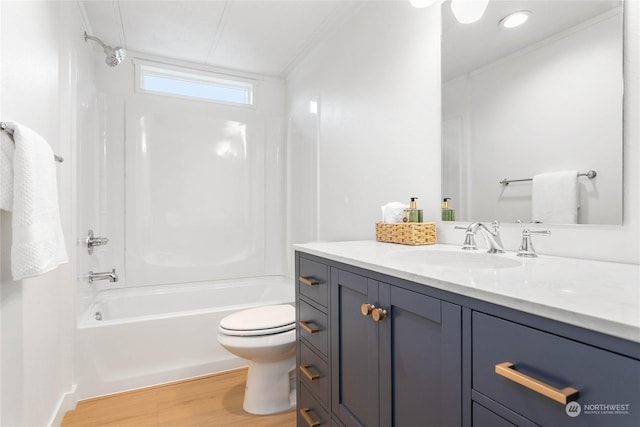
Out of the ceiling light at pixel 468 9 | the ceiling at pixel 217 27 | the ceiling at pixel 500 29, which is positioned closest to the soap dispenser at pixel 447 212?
the ceiling at pixel 500 29

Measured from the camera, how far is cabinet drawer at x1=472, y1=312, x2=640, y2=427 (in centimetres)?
47

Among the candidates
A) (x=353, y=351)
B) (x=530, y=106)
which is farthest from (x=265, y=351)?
(x=530, y=106)

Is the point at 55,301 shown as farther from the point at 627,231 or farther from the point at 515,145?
the point at 627,231

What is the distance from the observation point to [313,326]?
1.39m

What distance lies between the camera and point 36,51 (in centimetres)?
145

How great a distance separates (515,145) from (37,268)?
170 centimetres

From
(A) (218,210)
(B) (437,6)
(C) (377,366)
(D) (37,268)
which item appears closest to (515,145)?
(B) (437,6)

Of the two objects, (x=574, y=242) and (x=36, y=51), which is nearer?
(x=574, y=242)

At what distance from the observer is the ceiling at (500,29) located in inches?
43.7

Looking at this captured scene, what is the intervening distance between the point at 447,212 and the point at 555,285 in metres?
0.90

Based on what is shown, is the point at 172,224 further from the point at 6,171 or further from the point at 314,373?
the point at 314,373

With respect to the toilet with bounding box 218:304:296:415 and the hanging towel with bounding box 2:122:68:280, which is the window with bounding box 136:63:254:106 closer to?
the hanging towel with bounding box 2:122:68:280
